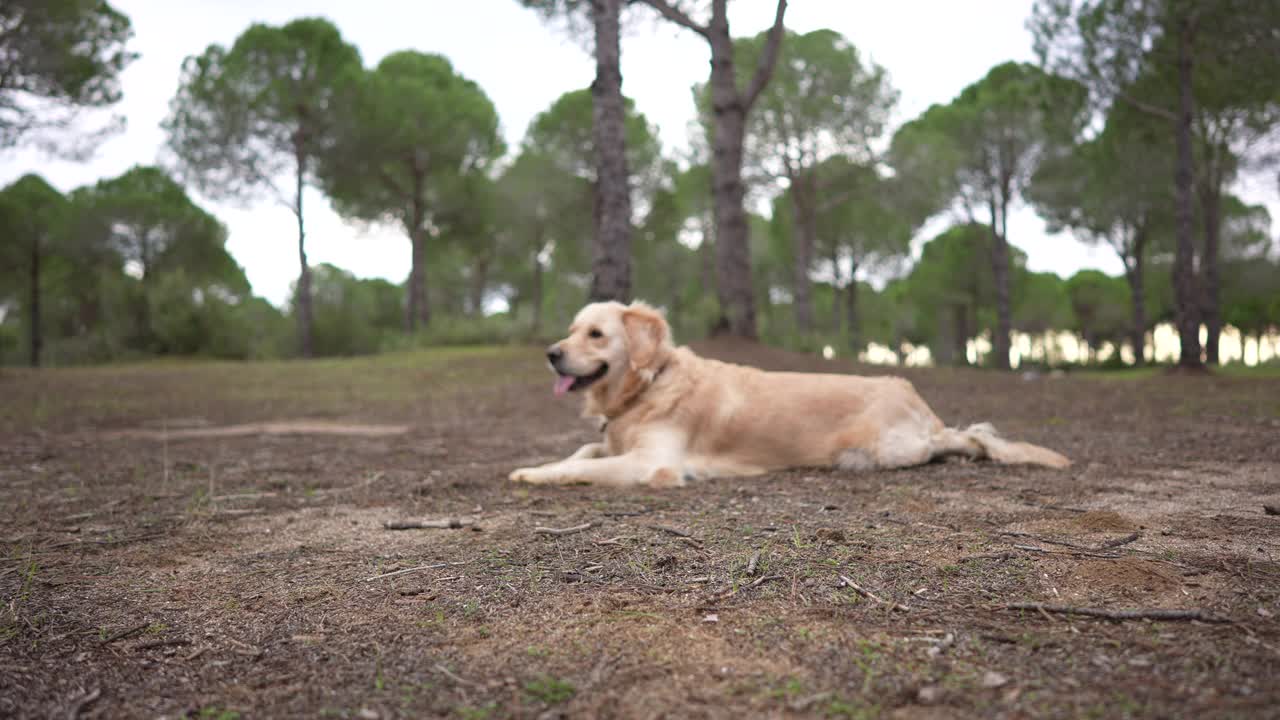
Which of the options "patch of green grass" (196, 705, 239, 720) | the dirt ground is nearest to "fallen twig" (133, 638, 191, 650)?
the dirt ground

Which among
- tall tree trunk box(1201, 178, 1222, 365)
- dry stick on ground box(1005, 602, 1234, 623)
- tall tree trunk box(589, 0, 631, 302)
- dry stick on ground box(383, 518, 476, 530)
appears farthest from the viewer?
tall tree trunk box(1201, 178, 1222, 365)

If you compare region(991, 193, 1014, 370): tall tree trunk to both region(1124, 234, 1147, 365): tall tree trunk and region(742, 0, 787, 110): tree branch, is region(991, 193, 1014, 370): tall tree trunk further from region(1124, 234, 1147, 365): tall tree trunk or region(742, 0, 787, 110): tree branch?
region(742, 0, 787, 110): tree branch

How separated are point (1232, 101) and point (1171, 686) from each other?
24.1 m

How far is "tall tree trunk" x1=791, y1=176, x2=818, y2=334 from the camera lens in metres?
23.6

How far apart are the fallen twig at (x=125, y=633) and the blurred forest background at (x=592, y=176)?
33.6 ft

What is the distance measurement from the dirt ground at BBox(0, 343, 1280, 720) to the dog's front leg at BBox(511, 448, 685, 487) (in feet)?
0.53

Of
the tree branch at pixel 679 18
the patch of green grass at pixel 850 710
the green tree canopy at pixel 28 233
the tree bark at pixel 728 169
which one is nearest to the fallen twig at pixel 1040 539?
the patch of green grass at pixel 850 710

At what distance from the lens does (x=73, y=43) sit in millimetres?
17328

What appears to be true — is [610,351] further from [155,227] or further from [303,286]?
[155,227]

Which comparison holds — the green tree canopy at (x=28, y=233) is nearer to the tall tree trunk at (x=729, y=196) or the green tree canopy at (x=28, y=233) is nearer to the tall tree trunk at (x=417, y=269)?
the tall tree trunk at (x=417, y=269)

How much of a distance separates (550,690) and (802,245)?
80.2 ft

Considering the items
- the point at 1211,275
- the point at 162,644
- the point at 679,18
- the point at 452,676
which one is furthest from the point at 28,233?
the point at 1211,275

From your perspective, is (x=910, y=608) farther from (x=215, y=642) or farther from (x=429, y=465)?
(x=429, y=465)

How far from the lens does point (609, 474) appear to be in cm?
395
